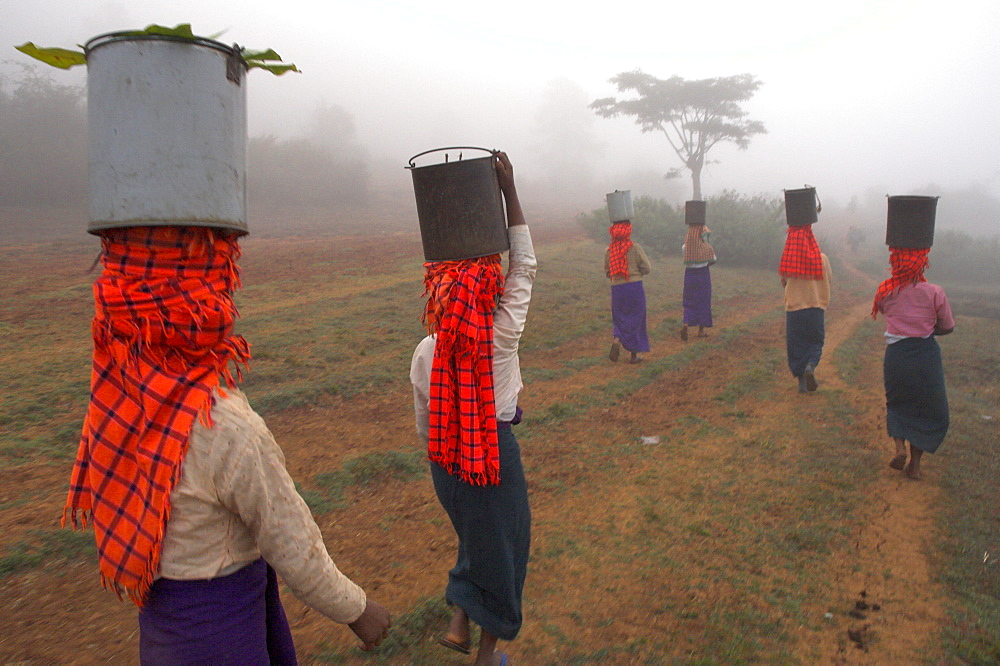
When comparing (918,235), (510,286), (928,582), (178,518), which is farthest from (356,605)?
(918,235)

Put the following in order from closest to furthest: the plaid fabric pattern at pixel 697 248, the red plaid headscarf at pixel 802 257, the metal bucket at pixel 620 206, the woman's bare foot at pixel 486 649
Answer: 1. the woman's bare foot at pixel 486 649
2. the red plaid headscarf at pixel 802 257
3. the metal bucket at pixel 620 206
4. the plaid fabric pattern at pixel 697 248

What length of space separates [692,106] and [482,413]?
31584 millimetres

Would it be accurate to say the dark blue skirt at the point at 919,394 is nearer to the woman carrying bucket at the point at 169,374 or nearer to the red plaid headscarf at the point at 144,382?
the woman carrying bucket at the point at 169,374

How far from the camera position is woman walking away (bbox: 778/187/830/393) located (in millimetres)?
7027

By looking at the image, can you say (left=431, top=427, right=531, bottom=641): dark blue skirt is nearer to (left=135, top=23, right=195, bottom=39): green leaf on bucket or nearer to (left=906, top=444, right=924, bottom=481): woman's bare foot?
(left=135, top=23, right=195, bottom=39): green leaf on bucket

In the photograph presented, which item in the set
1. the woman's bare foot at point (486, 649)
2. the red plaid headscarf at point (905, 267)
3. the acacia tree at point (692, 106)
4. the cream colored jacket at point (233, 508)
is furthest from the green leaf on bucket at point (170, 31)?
the acacia tree at point (692, 106)

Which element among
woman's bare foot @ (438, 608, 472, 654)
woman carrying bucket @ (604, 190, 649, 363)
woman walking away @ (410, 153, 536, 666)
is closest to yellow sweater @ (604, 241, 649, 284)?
woman carrying bucket @ (604, 190, 649, 363)

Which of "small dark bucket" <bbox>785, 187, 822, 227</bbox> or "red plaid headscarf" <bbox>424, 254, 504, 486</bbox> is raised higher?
"small dark bucket" <bbox>785, 187, 822, 227</bbox>

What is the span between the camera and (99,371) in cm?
144

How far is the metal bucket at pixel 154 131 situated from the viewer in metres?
→ 1.40

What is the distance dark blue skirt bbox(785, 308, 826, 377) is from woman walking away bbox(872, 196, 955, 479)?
188 cm

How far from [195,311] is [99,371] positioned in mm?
264

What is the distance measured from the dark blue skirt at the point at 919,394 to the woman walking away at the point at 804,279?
1956 millimetres

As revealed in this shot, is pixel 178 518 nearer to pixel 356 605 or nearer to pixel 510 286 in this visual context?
pixel 356 605
